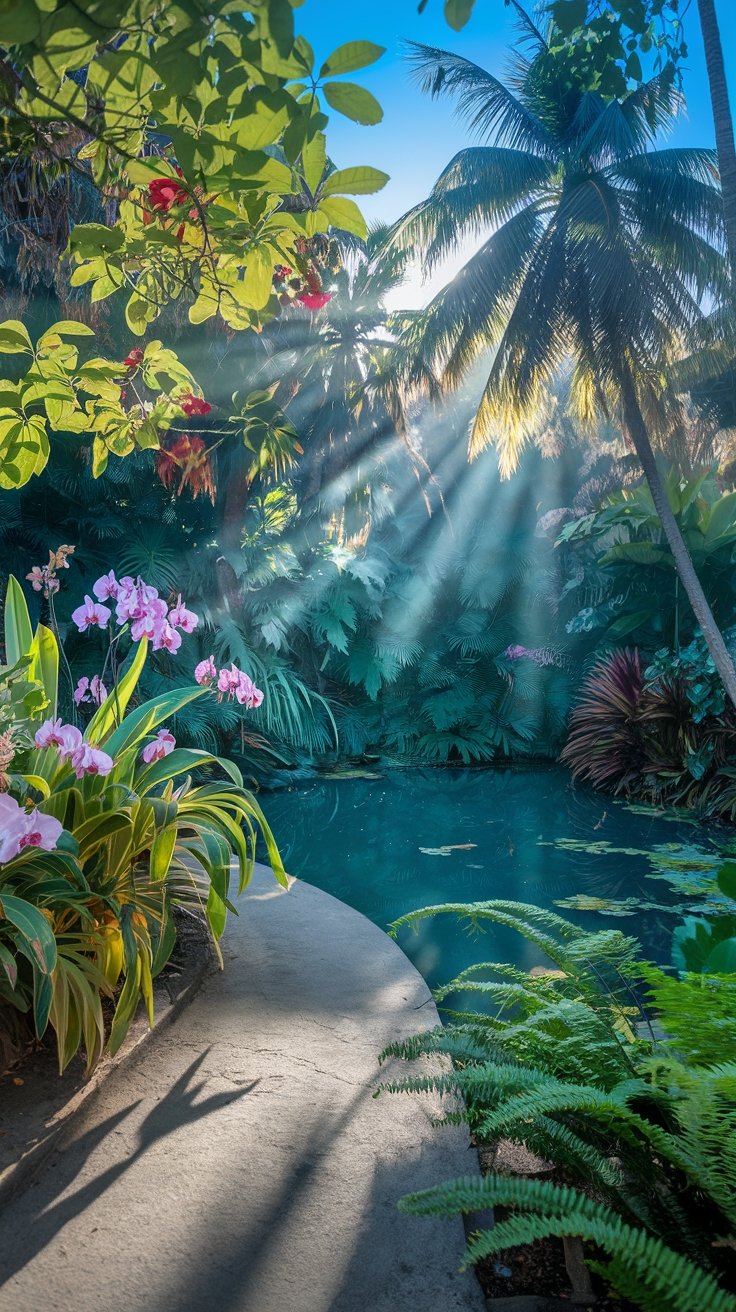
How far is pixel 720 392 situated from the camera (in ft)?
35.3

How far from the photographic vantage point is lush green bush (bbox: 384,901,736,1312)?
1078 millimetres

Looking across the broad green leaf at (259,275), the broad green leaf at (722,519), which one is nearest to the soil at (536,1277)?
the broad green leaf at (259,275)

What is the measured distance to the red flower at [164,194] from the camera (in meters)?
1.27

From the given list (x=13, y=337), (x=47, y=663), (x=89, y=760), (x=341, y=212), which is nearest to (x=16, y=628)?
(x=47, y=663)

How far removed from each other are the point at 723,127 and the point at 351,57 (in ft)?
22.5

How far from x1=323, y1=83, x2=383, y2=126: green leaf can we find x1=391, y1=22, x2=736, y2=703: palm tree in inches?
293

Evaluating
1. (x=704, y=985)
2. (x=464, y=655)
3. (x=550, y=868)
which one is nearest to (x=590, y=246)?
(x=550, y=868)

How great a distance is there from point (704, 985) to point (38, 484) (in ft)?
35.4

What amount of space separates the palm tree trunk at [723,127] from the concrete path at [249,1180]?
636 cm

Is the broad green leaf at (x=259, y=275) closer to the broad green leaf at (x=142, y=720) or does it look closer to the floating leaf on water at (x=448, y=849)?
the broad green leaf at (x=142, y=720)

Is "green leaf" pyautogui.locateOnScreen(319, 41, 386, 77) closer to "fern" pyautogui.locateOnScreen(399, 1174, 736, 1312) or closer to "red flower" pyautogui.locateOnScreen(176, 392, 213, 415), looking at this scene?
"red flower" pyautogui.locateOnScreen(176, 392, 213, 415)

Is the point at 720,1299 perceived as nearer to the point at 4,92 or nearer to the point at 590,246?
the point at 4,92

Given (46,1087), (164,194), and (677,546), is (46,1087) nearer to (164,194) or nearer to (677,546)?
(164,194)

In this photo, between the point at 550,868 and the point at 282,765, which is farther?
the point at 282,765
